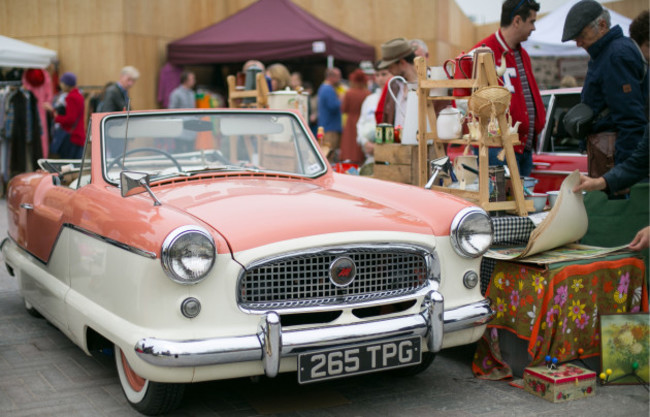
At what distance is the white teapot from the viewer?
5.02 m

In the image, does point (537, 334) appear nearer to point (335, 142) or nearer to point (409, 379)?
point (409, 379)

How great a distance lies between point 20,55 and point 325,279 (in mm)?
9362

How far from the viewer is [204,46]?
14.7 m

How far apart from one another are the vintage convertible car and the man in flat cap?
56.4 inches

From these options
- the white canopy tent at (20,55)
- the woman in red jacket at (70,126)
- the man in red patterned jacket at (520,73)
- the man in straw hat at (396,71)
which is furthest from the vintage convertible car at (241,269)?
the white canopy tent at (20,55)

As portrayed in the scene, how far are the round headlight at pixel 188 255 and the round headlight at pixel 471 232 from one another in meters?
1.20

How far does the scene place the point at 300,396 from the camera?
3861mm

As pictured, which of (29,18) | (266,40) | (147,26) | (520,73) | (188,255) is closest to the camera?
(188,255)

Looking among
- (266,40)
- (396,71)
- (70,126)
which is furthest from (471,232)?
(266,40)

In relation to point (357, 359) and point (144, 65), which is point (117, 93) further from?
point (357, 359)

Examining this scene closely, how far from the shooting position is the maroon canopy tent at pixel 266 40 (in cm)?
1379

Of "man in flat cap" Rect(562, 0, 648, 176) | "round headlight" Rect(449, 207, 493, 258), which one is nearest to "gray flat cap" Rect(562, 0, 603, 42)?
"man in flat cap" Rect(562, 0, 648, 176)

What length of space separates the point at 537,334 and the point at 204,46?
38.8 ft

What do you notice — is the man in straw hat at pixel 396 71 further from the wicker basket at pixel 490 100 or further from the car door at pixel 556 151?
the wicker basket at pixel 490 100
